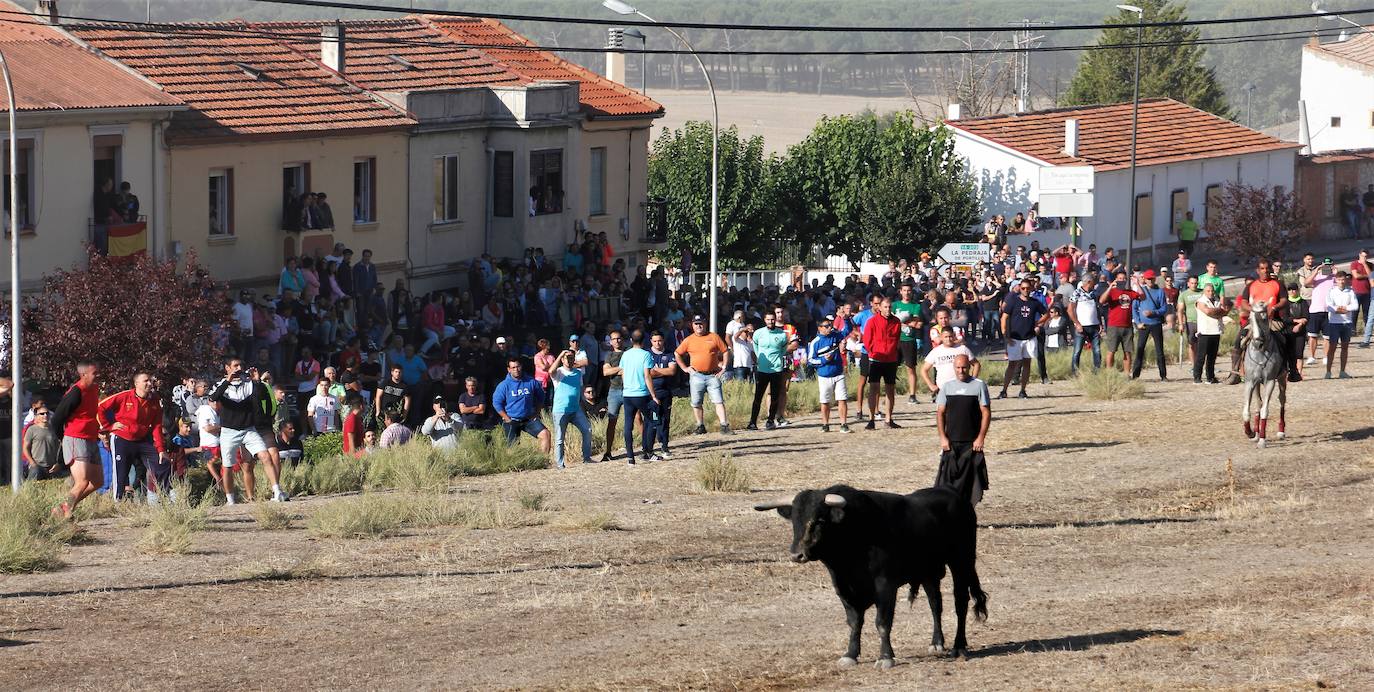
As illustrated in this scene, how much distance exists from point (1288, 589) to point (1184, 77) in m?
69.8

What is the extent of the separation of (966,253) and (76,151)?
18083 millimetres

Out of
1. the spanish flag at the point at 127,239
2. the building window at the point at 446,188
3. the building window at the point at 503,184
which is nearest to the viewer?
the spanish flag at the point at 127,239

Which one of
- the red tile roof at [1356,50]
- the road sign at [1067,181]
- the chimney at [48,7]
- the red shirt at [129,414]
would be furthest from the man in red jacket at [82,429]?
the red tile roof at [1356,50]

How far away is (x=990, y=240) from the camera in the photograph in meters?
48.0

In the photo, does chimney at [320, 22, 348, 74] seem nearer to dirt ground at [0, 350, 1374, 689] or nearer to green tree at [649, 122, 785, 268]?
dirt ground at [0, 350, 1374, 689]

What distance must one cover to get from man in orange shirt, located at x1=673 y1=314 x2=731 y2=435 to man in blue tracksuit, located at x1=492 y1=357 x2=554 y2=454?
5.68 feet

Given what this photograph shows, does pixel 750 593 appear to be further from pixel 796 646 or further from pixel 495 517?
pixel 495 517

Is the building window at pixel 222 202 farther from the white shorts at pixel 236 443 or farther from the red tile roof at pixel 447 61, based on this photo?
the white shorts at pixel 236 443

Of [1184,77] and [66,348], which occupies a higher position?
[1184,77]

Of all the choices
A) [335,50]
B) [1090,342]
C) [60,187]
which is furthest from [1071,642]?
[335,50]

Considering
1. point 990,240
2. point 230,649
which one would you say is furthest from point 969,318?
point 230,649

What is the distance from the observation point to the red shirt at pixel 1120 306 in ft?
87.2

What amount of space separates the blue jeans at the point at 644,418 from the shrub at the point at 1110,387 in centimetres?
698

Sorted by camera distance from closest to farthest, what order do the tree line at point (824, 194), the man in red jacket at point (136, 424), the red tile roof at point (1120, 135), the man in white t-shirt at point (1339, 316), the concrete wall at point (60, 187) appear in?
the man in red jacket at point (136, 424) → the man in white t-shirt at point (1339, 316) → the concrete wall at point (60, 187) → the tree line at point (824, 194) → the red tile roof at point (1120, 135)
